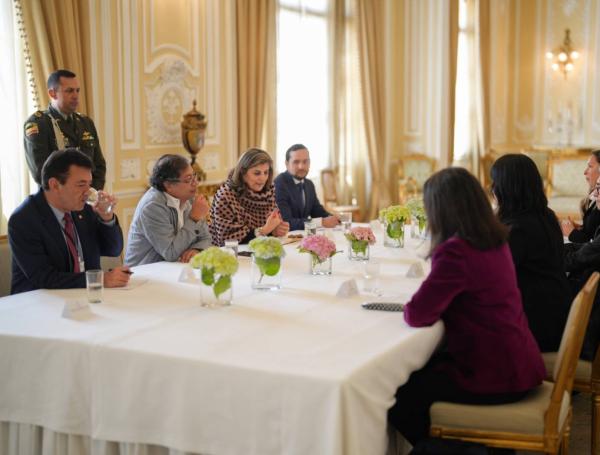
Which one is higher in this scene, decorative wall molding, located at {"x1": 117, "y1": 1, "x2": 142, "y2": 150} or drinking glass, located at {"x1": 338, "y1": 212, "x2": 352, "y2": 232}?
decorative wall molding, located at {"x1": 117, "y1": 1, "x2": 142, "y2": 150}

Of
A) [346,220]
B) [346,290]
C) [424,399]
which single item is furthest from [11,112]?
[424,399]

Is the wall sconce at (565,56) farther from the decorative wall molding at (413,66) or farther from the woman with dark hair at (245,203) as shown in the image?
the woman with dark hair at (245,203)

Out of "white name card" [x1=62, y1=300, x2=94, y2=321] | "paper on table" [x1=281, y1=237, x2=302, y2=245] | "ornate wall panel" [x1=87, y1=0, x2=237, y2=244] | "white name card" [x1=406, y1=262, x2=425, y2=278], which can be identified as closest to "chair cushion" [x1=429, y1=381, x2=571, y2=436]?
"white name card" [x1=406, y1=262, x2=425, y2=278]

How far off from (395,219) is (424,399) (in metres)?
1.92

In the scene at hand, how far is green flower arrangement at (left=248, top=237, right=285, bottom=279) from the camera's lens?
3.20 metres

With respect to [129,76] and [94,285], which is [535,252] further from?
[129,76]

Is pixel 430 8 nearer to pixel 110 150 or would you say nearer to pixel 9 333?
pixel 110 150

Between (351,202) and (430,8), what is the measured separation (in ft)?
8.88

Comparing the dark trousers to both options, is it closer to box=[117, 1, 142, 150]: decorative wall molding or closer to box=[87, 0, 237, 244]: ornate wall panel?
box=[87, 0, 237, 244]: ornate wall panel

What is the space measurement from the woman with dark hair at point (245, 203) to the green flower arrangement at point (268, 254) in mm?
1351

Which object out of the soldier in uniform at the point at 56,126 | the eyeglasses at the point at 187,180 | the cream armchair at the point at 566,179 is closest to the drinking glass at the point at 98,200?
the eyeglasses at the point at 187,180

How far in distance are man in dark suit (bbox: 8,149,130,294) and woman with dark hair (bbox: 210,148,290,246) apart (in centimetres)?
132

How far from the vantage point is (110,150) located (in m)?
6.24

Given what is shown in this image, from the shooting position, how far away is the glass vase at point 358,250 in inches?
160
